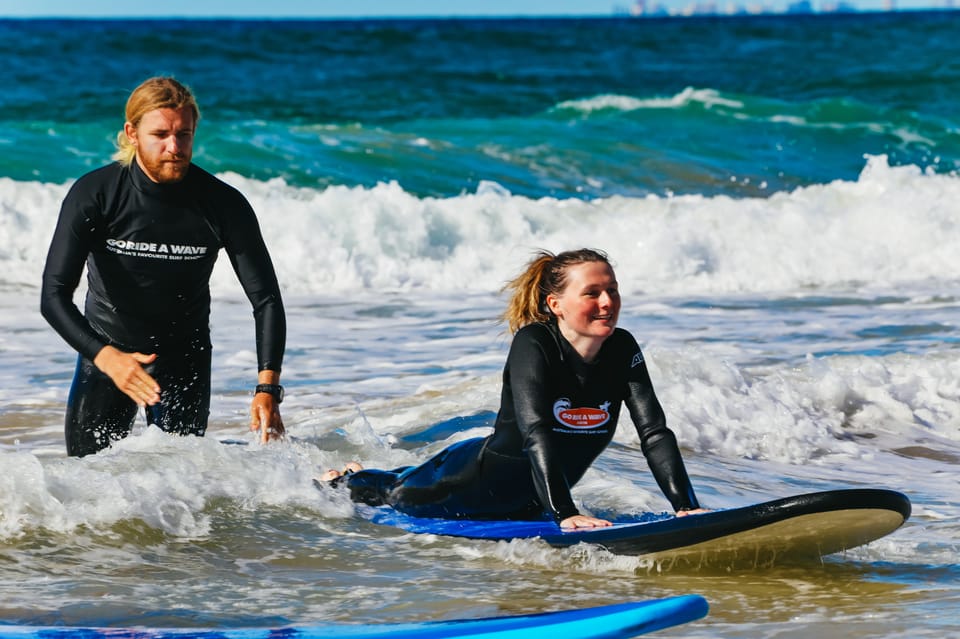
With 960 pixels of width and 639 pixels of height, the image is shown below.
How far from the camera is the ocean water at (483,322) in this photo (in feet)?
13.8

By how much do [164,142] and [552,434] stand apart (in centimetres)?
166

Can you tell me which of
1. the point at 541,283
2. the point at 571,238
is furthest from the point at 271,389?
the point at 571,238

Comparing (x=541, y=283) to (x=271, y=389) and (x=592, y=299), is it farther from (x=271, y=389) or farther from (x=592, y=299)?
(x=271, y=389)

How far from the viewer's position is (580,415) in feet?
14.3

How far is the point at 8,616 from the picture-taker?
3.72m

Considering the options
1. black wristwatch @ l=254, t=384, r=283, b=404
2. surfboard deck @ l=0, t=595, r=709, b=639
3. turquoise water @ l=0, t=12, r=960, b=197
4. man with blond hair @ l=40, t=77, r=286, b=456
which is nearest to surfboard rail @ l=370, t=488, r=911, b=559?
surfboard deck @ l=0, t=595, r=709, b=639

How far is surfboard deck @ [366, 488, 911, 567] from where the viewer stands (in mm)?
4031

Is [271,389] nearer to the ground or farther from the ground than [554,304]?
nearer to the ground

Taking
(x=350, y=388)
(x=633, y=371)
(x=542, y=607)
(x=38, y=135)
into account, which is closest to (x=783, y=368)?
(x=350, y=388)

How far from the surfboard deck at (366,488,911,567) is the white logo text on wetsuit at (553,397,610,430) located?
1.13 ft

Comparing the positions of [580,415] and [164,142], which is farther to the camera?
[164,142]

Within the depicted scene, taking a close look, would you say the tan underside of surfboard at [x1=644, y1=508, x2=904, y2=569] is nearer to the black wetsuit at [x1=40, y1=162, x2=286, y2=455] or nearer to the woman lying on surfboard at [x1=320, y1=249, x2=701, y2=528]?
the woman lying on surfboard at [x1=320, y1=249, x2=701, y2=528]

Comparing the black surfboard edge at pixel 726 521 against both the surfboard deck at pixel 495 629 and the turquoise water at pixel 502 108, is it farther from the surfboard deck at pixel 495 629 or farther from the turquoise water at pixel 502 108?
the turquoise water at pixel 502 108

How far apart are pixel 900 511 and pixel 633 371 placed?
3.15 ft
